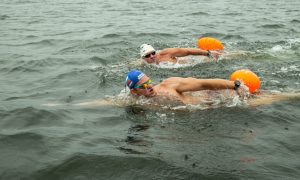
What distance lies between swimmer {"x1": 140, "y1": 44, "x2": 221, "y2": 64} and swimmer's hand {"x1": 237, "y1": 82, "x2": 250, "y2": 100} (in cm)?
303

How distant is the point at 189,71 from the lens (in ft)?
37.0

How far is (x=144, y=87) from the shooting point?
8.27m

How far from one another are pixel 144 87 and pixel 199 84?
1147 millimetres

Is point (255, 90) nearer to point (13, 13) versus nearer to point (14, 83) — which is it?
point (14, 83)

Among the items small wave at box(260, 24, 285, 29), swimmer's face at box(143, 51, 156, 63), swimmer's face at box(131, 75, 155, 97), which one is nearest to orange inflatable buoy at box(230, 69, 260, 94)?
swimmer's face at box(131, 75, 155, 97)

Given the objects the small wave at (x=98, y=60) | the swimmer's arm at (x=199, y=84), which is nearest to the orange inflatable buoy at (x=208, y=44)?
the small wave at (x=98, y=60)

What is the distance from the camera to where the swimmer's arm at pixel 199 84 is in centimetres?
794

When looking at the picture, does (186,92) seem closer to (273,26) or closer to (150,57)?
(150,57)

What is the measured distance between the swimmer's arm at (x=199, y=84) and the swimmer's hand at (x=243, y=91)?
35 centimetres

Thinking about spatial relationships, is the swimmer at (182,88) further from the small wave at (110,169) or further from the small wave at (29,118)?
the small wave at (110,169)

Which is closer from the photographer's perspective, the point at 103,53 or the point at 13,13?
the point at 103,53

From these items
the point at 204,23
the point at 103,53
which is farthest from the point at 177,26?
the point at 103,53

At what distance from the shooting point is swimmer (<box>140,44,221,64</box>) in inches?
446

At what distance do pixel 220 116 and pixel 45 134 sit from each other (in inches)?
132
